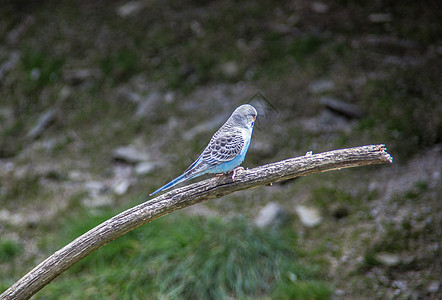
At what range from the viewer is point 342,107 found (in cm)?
635

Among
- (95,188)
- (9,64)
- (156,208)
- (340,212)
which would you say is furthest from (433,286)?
(9,64)

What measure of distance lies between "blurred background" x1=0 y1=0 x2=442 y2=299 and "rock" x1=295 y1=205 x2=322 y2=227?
0.02m

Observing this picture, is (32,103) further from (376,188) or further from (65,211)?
(376,188)

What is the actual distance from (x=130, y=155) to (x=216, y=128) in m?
1.28

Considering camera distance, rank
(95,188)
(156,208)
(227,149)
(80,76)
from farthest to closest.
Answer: (80,76), (95,188), (227,149), (156,208)

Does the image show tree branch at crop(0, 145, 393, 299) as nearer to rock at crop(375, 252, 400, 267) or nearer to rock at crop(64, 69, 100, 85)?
rock at crop(375, 252, 400, 267)

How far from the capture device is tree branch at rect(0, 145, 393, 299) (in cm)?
344

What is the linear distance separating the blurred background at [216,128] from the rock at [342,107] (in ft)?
0.05

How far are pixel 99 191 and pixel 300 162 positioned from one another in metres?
3.78

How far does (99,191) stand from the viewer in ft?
21.4

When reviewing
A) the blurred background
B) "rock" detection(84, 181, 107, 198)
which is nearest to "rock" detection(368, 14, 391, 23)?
the blurred background

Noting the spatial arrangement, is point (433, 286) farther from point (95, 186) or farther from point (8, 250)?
point (8, 250)

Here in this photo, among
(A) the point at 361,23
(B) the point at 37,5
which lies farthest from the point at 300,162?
(B) the point at 37,5

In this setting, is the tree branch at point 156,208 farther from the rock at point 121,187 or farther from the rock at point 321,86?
the rock at point 321,86
